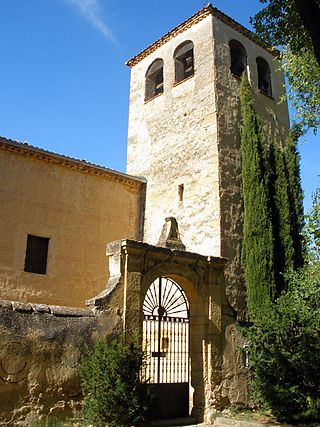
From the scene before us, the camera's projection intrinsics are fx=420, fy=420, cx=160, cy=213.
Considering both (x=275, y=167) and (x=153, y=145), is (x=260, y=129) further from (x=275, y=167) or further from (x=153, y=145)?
(x=153, y=145)

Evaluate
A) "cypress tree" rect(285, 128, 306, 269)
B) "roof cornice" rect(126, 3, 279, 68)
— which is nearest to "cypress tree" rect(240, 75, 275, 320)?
"cypress tree" rect(285, 128, 306, 269)

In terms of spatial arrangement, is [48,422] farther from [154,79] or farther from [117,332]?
[154,79]

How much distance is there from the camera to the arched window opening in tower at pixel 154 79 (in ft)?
58.7

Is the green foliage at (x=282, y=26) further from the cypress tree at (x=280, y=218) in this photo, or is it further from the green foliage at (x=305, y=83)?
the cypress tree at (x=280, y=218)

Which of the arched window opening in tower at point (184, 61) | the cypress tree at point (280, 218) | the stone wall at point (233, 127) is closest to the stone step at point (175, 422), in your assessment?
the stone wall at point (233, 127)

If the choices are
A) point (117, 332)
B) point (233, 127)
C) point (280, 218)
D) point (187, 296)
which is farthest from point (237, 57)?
point (117, 332)

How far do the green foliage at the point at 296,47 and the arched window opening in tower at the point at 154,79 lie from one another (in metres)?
→ 6.15

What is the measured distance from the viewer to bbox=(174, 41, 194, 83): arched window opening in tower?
55.1ft

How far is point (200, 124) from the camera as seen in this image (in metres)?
14.9

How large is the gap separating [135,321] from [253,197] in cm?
679

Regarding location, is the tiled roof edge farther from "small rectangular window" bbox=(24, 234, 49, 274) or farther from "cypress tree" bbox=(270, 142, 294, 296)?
"cypress tree" bbox=(270, 142, 294, 296)

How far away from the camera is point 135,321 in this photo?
8.24m

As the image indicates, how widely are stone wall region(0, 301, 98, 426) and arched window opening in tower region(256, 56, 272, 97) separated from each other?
1340cm

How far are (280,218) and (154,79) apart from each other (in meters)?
8.70
